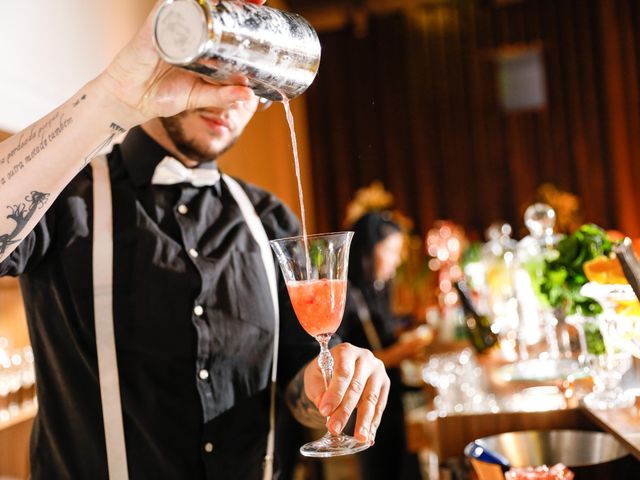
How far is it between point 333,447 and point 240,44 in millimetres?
639

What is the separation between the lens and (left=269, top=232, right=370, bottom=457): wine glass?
1.29m

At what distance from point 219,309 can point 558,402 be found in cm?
85

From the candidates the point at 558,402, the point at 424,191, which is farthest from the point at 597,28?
the point at 558,402

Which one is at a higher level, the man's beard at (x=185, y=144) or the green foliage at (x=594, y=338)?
the man's beard at (x=185, y=144)

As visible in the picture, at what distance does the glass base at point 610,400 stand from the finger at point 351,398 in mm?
570

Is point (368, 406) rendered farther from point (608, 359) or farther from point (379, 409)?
point (608, 359)

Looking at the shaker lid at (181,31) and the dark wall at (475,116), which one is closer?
the shaker lid at (181,31)

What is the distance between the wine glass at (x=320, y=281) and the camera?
1295mm

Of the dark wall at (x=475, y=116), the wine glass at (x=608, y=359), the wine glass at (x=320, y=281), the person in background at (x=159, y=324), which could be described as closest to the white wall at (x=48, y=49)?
the person in background at (x=159, y=324)

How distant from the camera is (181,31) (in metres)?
1.05

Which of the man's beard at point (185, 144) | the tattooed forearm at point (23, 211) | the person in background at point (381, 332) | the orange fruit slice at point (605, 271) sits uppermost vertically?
the man's beard at point (185, 144)

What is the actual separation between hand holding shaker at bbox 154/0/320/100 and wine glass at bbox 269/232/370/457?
257 mm

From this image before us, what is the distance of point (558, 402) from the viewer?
1.86 meters

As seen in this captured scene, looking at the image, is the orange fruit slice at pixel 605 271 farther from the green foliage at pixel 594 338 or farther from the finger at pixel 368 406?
the finger at pixel 368 406
